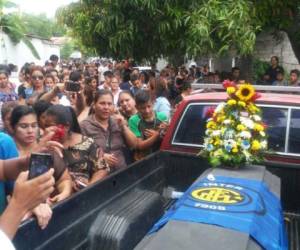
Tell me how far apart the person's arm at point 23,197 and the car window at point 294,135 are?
2.76 m

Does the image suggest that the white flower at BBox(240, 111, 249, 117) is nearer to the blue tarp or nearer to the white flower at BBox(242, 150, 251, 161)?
the white flower at BBox(242, 150, 251, 161)

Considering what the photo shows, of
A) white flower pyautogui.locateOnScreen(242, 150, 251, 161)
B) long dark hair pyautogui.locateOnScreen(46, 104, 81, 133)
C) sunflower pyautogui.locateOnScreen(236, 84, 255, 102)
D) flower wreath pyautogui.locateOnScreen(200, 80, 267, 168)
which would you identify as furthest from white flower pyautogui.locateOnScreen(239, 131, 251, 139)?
long dark hair pyautogui.locateOnScreen(46, 104, 81, 133)

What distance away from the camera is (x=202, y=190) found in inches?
116

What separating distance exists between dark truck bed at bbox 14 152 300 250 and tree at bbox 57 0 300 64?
1791 millimetres

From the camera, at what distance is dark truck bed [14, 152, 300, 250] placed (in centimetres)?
228

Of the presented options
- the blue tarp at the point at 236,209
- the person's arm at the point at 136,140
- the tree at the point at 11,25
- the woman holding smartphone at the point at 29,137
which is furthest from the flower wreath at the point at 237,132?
the tree at the point at 11,25

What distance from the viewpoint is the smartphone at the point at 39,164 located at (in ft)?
5.17

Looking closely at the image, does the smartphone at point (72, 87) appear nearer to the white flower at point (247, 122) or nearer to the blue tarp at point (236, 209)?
the white flower at point (247, 122)

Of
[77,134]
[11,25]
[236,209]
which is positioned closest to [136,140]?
[77,134]

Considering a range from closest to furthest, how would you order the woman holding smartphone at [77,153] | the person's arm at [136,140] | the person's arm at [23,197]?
the person's arm at [23,197] → the woman holding smartphone at [77,153] → the person's arm at [136,140]

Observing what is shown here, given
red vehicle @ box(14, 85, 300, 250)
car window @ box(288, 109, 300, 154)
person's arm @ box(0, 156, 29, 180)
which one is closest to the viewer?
person's arm @ box(0, 156, 29, 180)

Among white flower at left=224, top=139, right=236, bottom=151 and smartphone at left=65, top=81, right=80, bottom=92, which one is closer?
white flower at left=224, top=139, right=236, bottom=151

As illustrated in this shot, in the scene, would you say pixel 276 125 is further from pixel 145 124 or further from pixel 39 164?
pixel 39 164

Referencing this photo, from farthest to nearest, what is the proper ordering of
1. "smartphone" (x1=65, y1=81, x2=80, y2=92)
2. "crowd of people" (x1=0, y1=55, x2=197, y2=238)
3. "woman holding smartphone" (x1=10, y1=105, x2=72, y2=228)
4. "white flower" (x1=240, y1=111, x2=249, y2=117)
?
"smartphone" (x1=65, y1=81, x2=80, y2=92), "white flower" (x1=240, y1=111, x2=249, y2=117), "woman holding smartphone" (x1=10, y1=105, x2=72, y2=228), "crowd of people" (x1=0, y1=55, x2=197, y2=238)
